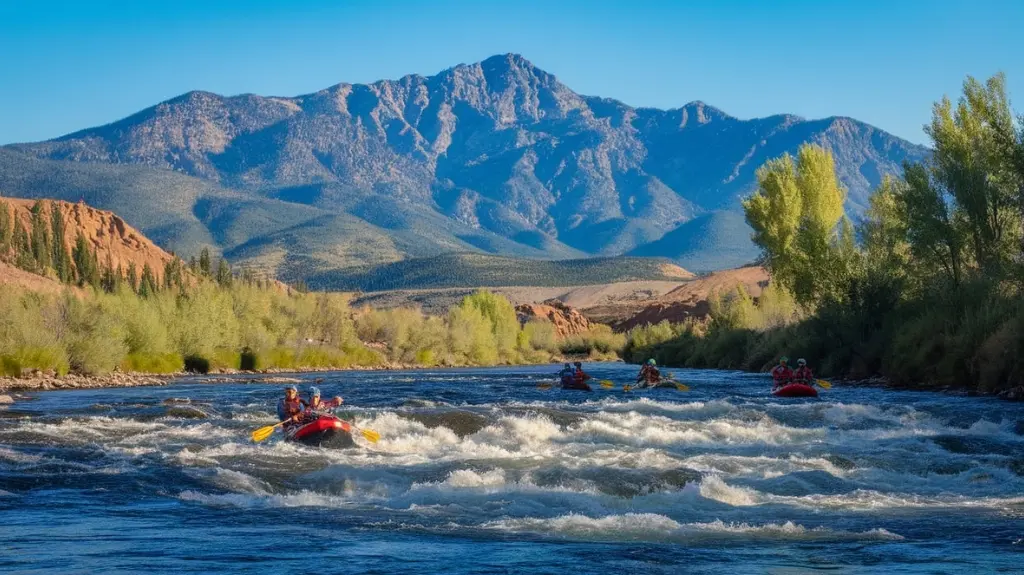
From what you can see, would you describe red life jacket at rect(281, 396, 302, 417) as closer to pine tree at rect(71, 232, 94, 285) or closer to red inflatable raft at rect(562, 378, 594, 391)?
red inflatable raft at rect(562, 378, 594, 391)

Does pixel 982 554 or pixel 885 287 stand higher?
pixel 885 287

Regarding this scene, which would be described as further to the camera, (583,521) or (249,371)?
(249,371)

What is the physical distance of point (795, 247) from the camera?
5850 centimetres

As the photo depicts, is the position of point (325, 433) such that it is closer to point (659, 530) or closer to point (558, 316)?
point (659, 530)

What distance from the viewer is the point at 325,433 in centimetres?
2528

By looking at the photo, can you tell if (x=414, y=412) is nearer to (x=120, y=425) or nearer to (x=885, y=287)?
(x=120, y=425)

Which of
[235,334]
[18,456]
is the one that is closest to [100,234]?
[235,334]

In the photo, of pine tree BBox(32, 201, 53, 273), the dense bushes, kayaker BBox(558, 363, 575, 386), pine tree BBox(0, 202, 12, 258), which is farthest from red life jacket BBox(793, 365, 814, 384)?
pine tree BBox(0, 202, 12, 258)

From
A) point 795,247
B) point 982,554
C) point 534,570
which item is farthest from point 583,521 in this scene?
point 795,247

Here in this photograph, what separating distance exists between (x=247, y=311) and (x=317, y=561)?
277 ft

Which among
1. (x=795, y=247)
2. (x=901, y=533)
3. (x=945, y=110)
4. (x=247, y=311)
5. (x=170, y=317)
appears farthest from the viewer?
(x=247, y=311)

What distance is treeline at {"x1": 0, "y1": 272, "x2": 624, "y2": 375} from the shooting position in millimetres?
62531

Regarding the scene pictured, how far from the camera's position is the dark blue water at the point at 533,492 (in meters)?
13.3

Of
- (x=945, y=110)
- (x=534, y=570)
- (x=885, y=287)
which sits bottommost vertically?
(x=534, y=570)
